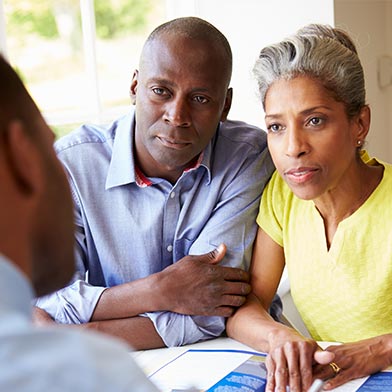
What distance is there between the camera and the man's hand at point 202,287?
158cm

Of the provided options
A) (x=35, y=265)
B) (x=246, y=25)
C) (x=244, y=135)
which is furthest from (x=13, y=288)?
(x=246, y=25)

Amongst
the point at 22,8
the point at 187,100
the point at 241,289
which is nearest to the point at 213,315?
the point at 241,289

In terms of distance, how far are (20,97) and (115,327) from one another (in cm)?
100

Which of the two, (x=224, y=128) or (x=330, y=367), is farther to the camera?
(x=224, y=128)

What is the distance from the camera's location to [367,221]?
62.9 inches

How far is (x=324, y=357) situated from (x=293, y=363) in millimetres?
57

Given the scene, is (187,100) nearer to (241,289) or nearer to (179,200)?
(179,200)

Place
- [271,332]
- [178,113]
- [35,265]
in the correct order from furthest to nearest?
[178,113] → [271,332] → [35,265]

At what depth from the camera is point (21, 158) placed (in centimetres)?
58

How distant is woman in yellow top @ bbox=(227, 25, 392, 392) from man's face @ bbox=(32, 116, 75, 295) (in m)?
0.88

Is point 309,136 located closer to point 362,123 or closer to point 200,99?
point 362,123

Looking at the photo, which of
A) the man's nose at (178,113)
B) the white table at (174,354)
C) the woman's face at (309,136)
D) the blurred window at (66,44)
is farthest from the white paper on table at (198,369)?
the blurred window at (66,44)

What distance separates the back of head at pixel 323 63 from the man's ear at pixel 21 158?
3.42 ft

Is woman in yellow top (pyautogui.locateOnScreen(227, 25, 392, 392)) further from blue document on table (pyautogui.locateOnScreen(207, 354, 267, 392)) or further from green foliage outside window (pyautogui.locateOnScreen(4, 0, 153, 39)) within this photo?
green foliage outside window (pyautogui.locateOnScreen(4, 0, 153, 39))
